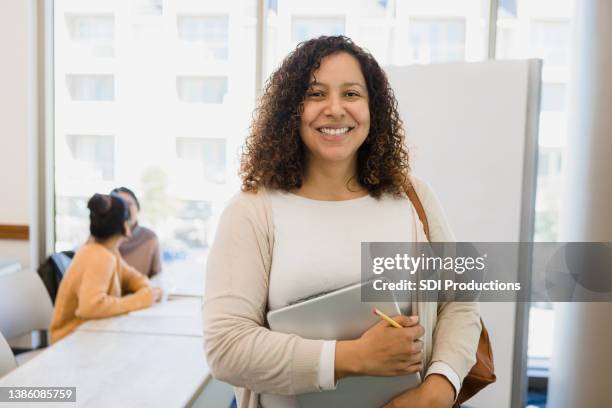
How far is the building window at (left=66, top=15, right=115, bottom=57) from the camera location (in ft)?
10.2

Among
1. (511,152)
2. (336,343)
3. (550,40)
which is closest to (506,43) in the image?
(550,40)

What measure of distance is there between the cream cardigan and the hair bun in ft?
5.34

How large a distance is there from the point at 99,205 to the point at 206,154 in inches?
34.0

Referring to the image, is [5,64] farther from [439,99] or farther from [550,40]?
[550,40]

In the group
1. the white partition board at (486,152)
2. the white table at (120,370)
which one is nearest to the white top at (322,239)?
the white table at (120,370)

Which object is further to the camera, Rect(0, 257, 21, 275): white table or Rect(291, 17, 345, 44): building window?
Rect(291, 17, 345, 44): building window

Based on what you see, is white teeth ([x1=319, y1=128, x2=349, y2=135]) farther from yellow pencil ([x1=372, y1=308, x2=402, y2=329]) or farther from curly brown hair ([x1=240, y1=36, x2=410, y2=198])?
yellow pencil ([x1=372, y1=308, x2=402, y2=329])

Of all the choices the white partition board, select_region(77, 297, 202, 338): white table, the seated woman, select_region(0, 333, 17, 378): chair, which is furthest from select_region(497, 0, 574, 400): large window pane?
select_region(0, 333, 17, 378): chair

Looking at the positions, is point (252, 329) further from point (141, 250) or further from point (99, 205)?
point (141, 250)

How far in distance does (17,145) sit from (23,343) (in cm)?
124

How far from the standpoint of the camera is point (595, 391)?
7.27ft

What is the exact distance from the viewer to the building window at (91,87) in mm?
3139

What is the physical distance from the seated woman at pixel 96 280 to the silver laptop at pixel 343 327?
5.23 feet

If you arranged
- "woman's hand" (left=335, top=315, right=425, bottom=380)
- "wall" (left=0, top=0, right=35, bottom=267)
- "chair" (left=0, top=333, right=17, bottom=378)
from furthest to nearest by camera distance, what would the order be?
"wall" (left=0, top=0, right=35, bottom=267) → "chair" (left=0, top=333, right=17, bottom=378) → "woman's hand" (left=335, top=315, right=425, bottom=380)
